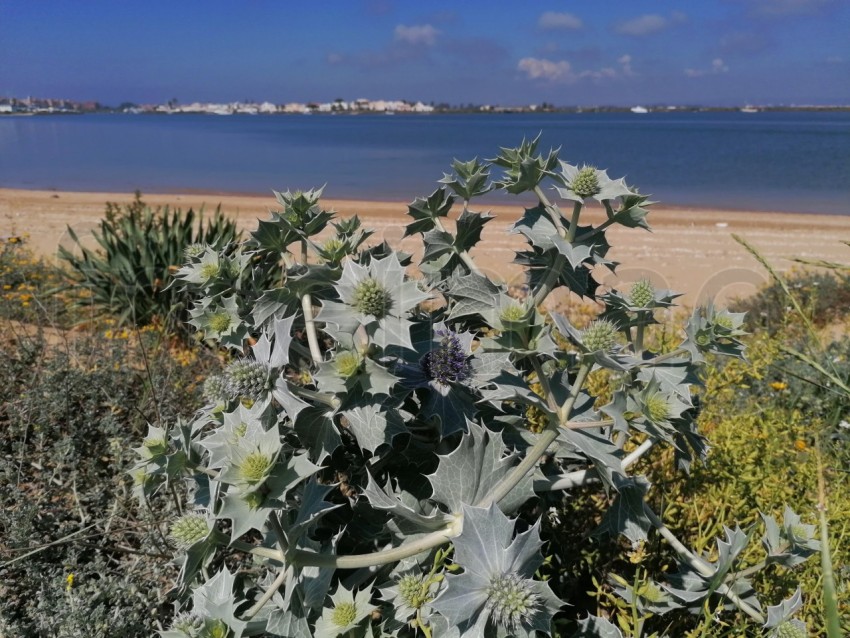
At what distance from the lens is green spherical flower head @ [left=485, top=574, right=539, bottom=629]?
1.07m

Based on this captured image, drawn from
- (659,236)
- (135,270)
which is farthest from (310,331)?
(659,236)

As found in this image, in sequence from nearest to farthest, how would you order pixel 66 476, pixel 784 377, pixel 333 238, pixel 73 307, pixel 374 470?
pixel 374 470
pixel 333 238
pixel 66 476
pixel 784 377
pixel 73 307

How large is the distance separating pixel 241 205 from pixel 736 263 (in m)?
11.4

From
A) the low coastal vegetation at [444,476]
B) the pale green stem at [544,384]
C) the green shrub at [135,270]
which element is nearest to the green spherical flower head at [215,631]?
the low coastal vegetation at [444,476]

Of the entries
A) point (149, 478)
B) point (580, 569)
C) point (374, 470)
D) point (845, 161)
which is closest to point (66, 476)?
point (149, 478)

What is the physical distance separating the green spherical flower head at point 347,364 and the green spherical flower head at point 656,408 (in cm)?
65

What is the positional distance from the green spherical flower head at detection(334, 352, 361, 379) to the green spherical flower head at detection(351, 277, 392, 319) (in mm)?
98

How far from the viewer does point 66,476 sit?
2547mm

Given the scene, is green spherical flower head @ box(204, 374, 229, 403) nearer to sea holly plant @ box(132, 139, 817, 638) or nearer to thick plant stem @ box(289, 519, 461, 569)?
sea holly plant @ box(132, 139, 817, 638)

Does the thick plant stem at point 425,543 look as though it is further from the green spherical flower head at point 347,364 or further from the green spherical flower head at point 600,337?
the green spherical flower head at point 347,364

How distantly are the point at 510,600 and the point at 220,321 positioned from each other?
102cm

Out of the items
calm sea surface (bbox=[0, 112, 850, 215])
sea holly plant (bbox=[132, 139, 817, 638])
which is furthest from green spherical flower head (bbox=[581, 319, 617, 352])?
calm sea surface (bbox=[0, 112, 850, 215])

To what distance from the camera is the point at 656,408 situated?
1.31 m

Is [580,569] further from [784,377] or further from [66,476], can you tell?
[784,377]
